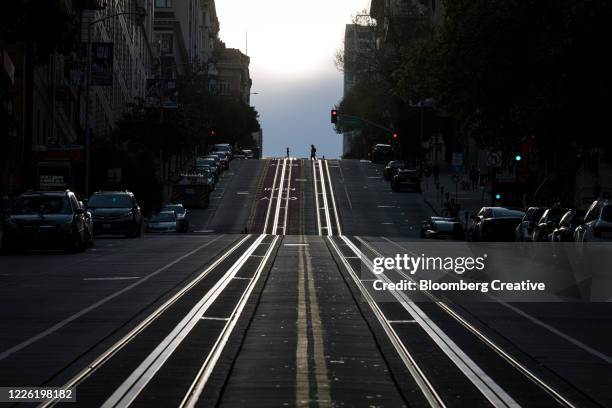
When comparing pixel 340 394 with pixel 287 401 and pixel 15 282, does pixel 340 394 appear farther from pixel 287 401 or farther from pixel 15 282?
pixel 15 282

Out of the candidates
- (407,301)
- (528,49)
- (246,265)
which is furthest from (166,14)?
(407,301)

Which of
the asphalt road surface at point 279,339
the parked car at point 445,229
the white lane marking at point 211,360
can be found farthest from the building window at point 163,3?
the white lane marking at point 211,360

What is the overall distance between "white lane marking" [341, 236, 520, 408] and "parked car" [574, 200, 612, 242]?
794 cm

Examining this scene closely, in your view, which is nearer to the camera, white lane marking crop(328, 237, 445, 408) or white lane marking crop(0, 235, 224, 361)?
white lane marking crop(328, 237, 445, 408)

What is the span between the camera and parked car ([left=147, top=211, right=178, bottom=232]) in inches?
2490

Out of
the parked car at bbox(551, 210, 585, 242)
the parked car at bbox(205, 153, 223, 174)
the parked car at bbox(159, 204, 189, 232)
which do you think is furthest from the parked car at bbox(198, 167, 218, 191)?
the parked car at bbox(551, 210, 585, 242)

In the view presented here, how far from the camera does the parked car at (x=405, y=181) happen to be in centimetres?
9919

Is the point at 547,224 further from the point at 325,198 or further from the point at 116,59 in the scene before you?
the point at 116,59

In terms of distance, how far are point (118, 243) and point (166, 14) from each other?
137400 millimetres

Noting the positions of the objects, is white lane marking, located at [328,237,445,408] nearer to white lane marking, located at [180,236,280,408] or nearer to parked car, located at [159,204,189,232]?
white lane marking, located at [180,236,280,408]

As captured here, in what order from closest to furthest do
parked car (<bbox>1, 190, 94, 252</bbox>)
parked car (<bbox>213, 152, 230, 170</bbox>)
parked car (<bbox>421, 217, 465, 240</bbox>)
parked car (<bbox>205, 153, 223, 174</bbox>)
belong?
parked car (<bbox>1, 190, 94, 252</bbox>) < parked car (<bbox>421, 217, 465, 240</bbox>) < parked car (<bbox>205, 153, 223, 174</bbox>) < parked car (<bbox>213, 152, 230, 170</bbox>)

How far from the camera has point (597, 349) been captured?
15312mm

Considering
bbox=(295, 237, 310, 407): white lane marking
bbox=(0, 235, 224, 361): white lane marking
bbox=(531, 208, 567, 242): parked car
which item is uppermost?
bbox=(531, 208, 567, 242): parked car

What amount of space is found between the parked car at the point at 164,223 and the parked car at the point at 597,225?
36.0 m
